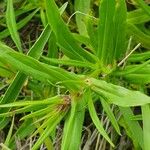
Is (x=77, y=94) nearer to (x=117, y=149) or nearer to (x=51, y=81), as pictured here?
(x=51, y=81)

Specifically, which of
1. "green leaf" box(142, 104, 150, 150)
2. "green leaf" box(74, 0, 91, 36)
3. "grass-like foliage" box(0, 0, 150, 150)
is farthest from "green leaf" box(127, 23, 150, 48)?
"green leaf" box(142, 104, 150, 150)

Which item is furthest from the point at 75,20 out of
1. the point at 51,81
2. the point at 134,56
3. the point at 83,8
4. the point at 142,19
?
the point at 51,81

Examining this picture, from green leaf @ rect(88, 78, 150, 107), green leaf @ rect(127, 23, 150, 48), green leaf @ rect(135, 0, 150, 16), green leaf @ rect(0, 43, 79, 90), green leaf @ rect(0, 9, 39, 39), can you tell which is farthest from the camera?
green leaf @ rect(0, 9, 39, 39)

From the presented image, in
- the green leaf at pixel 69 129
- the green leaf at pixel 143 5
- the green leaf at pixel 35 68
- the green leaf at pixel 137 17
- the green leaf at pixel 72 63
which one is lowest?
the green leaf at pixel 69 129

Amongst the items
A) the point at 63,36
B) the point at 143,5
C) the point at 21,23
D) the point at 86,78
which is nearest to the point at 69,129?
the point at 86,78

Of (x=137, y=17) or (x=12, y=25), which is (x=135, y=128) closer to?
(x=137, y=17)

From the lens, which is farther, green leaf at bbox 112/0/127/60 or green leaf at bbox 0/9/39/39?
green leaf at bbox 0/9/39/39

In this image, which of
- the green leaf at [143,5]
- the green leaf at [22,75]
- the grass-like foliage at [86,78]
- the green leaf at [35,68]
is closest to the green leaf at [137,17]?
the grass-like foliage at [86,78]

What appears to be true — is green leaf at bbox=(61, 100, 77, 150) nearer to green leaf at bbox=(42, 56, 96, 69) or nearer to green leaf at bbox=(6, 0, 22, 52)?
green leaf at bbox=(42, 56, 96, 69)

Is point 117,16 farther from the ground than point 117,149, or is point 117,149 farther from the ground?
point 117,16

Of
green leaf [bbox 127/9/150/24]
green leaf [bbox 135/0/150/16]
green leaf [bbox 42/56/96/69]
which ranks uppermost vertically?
green leaf [bbox 127/9/150/24]

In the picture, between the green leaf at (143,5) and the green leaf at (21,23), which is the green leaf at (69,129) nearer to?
the green leaf at (143,5)
